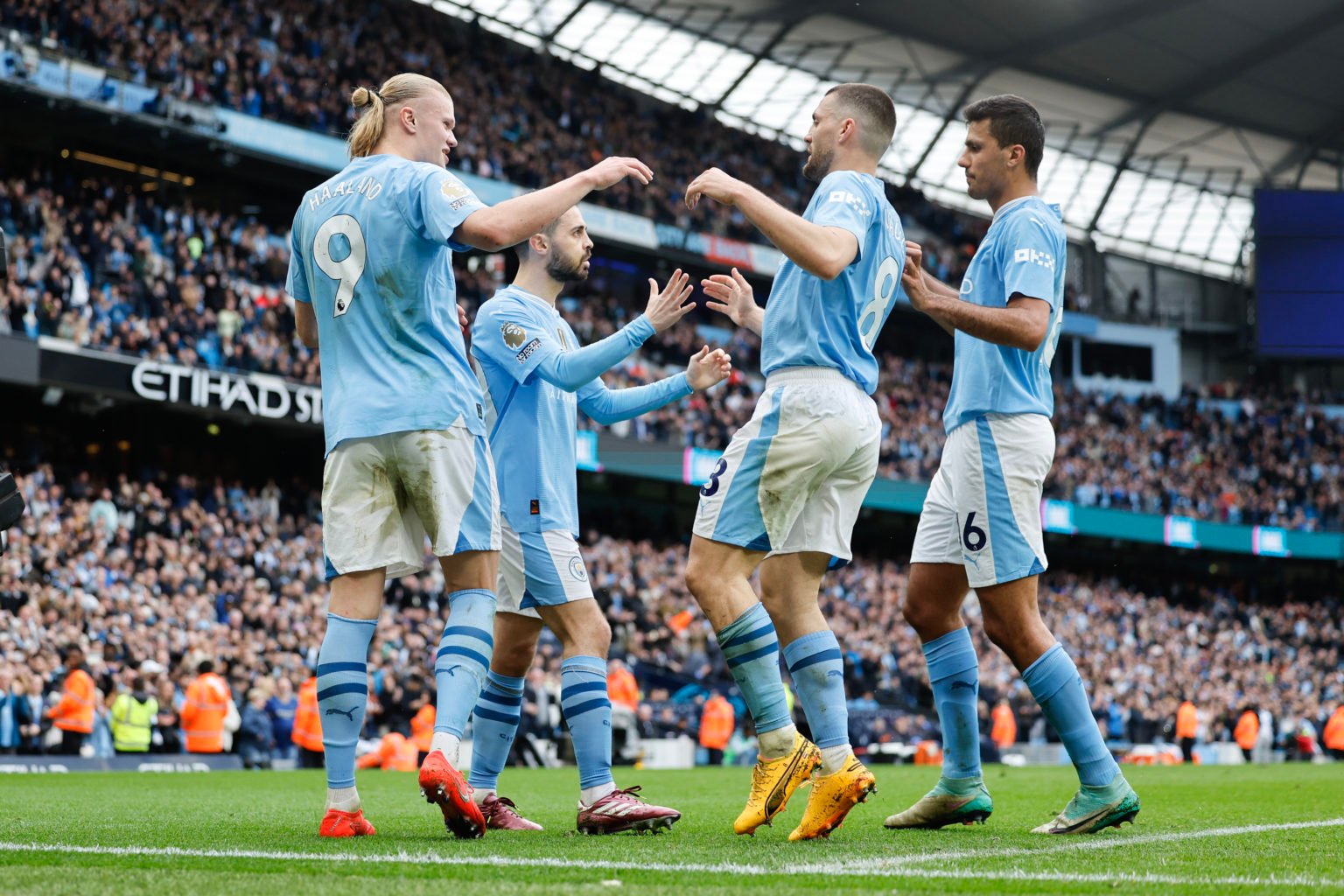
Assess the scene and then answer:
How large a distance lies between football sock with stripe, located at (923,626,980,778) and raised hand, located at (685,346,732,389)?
4.39 ft

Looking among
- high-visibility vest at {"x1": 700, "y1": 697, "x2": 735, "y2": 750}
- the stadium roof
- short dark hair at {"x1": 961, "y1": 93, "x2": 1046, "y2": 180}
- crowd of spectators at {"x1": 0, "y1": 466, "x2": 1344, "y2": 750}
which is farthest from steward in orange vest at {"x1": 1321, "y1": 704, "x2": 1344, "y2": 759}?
short dark hair at {"x1": 961, "y1": 93, "x2": 1046, "y2": 180}

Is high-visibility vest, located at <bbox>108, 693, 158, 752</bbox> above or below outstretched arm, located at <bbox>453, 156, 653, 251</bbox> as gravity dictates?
below

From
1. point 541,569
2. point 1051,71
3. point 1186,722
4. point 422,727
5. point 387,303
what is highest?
point 1051,71

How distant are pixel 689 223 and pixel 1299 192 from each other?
17280 millimetres

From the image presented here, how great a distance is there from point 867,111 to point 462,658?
95.0 inches

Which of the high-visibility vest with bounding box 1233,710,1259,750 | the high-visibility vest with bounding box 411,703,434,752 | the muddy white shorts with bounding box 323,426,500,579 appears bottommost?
the high-visibility vest with bounding box 1233,710,1259,750

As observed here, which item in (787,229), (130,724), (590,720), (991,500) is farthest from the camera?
(130,724)

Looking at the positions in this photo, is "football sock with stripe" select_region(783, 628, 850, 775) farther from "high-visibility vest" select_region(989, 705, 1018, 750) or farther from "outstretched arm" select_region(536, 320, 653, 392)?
"high-visibility vest" select_region(989, 705, 1018, 750)

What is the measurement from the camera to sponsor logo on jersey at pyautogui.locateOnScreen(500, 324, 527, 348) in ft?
17.2

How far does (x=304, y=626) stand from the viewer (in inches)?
757

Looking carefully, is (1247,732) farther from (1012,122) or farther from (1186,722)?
(1012,122)

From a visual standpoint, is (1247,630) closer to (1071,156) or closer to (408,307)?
(1071,156)

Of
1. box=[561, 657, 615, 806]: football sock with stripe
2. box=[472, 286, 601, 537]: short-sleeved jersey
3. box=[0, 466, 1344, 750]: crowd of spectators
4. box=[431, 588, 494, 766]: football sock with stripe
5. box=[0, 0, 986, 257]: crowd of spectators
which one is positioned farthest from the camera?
box=[0, 0, 986, 257]: crowd of spectators

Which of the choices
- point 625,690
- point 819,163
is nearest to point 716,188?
point 819,163
